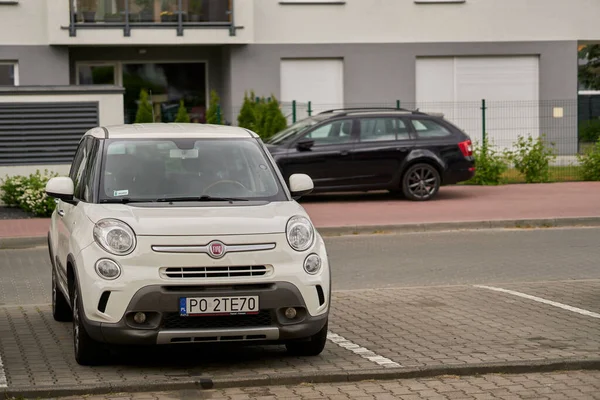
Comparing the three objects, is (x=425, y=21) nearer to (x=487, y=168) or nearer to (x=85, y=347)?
(x=487, y=168)

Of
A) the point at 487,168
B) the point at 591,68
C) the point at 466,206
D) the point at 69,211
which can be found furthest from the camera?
the point at 591,68

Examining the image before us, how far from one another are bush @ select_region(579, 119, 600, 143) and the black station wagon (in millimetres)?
6149

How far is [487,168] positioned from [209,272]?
17.8m

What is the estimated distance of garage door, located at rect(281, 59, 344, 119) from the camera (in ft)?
104

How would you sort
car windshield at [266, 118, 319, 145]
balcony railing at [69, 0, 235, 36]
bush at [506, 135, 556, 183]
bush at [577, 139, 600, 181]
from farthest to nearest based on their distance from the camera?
balcony railing at [69, 0, 235, 36], bush at [577, 139, 600, 181], bush at [506, 135, 556, 183], car windshield at [266, 118, 319, 145]

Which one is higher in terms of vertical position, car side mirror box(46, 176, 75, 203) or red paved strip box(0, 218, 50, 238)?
car side mirror box(46, 176, 75, 203)

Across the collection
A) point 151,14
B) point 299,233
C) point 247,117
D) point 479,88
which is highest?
point 151,14

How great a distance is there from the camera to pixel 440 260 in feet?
46.4

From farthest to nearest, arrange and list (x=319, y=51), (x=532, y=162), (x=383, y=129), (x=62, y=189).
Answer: (x=319, y=51)
(x=532, y=162)
(x=383, y=129)
(x=62, y=189)

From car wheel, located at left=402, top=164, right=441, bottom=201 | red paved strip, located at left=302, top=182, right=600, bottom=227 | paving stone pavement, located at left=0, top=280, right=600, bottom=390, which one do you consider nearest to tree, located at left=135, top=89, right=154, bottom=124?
red paved strip, located at left=302, top=182, right=600, bottom=227

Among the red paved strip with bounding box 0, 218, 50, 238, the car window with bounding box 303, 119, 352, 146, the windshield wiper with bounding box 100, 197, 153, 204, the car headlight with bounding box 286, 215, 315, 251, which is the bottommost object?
the red paved strip with bounding box 0, 218, 50, 238

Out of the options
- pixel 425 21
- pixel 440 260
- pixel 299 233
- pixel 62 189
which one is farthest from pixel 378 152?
pixel 299 233

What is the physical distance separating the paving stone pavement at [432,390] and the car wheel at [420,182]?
1391 cm

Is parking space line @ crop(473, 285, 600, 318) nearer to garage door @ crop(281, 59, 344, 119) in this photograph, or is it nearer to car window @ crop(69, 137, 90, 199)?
car window @ crop(69, 137, 90, 199)
